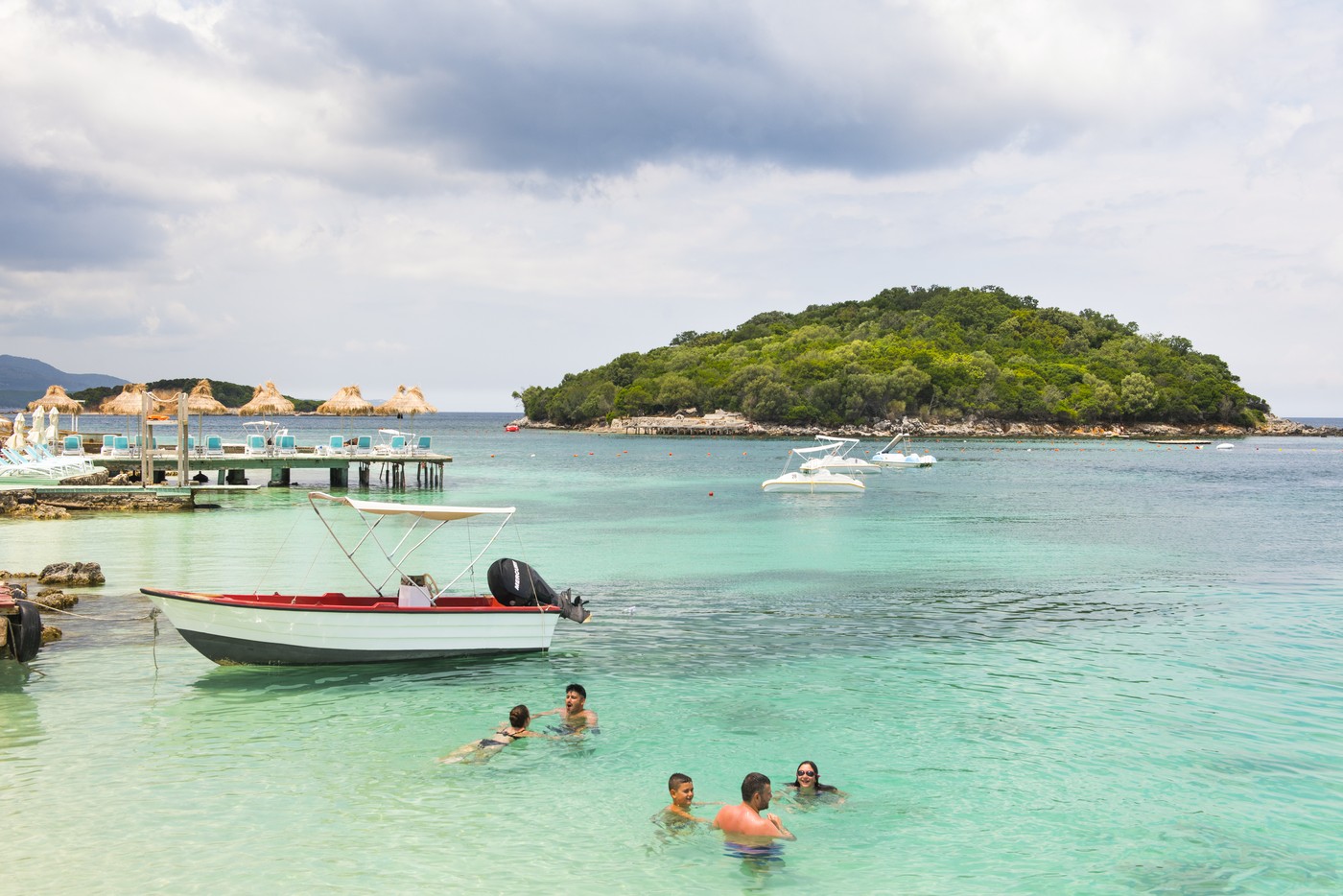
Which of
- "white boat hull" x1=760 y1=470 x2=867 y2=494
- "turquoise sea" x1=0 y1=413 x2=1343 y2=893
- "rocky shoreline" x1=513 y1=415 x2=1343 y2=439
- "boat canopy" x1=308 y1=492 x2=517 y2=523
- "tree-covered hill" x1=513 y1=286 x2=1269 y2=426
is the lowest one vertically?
"turquoise sea" x1=0 y1=413 x2=1343 y2=893

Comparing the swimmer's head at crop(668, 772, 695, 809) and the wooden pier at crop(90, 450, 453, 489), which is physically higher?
the wooden pier at crop(90, 450, 453, 489)

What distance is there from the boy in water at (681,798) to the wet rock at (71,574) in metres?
17.8

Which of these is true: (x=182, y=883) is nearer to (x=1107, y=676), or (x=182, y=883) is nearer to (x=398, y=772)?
(x=398, y=772)

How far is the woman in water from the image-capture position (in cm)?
1075

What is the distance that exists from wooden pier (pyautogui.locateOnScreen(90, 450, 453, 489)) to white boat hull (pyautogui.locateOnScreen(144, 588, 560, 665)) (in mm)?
29346

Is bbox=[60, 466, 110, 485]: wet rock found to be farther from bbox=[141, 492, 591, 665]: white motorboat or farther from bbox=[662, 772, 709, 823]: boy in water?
bbox=[662, 772, 709, 823]: boy in water

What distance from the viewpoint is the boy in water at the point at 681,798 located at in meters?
10.2

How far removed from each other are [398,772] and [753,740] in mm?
4497

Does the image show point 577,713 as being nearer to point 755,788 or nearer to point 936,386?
point 755,788

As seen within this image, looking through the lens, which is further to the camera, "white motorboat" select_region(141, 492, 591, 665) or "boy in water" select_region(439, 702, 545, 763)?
"white motorboat" select_region(141, 492, 591, 665)

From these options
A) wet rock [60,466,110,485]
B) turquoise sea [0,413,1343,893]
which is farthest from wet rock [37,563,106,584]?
wet rock [60,466,110,485]

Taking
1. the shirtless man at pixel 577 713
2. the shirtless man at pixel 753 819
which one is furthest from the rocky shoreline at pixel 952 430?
the shirtless man at pixel 753 819

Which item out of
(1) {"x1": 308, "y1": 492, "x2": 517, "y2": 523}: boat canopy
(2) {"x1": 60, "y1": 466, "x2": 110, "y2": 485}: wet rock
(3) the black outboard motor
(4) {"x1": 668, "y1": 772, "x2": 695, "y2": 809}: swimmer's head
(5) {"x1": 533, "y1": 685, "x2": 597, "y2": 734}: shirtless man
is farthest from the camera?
(2) {"x1": 60, "y1": 466, "x2": 110, "y2": 485}: wet rock

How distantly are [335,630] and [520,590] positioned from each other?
9.80 ft
